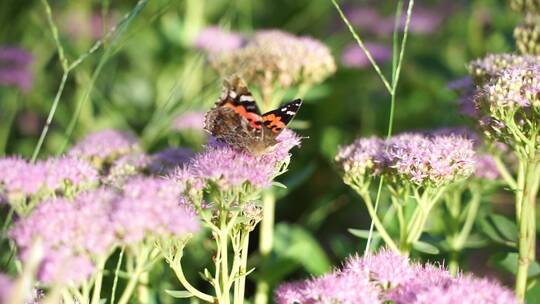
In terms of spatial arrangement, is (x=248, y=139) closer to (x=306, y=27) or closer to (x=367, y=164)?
(x=367, y=164)

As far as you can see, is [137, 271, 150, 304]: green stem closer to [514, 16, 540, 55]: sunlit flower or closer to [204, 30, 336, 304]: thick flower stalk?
[204, 30, 336, 304]: thick flower stalk

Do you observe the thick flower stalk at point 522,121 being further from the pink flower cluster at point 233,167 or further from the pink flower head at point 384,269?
the pink flower cluster at point 233,167

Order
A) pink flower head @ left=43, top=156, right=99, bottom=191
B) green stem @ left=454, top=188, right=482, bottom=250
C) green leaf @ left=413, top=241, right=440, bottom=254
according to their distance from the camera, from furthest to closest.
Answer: green stem @ left=454, top=188, right=482, bottom=250 → green leaf @ left=413, top=241, right=440, bottom=254 → pink flower head @ left=43, top=156, right=99, bottom=191

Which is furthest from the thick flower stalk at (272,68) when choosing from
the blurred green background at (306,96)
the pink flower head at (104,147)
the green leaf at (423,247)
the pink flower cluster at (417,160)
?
the green leaf at (423,247)

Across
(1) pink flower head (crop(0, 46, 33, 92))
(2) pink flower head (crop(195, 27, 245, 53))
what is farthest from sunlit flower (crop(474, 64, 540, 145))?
(1) pink flower head (crop(0, 46, 33, 92))

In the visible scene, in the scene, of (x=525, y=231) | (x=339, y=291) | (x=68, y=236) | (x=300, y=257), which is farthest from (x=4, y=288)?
(x=525, y=231)
